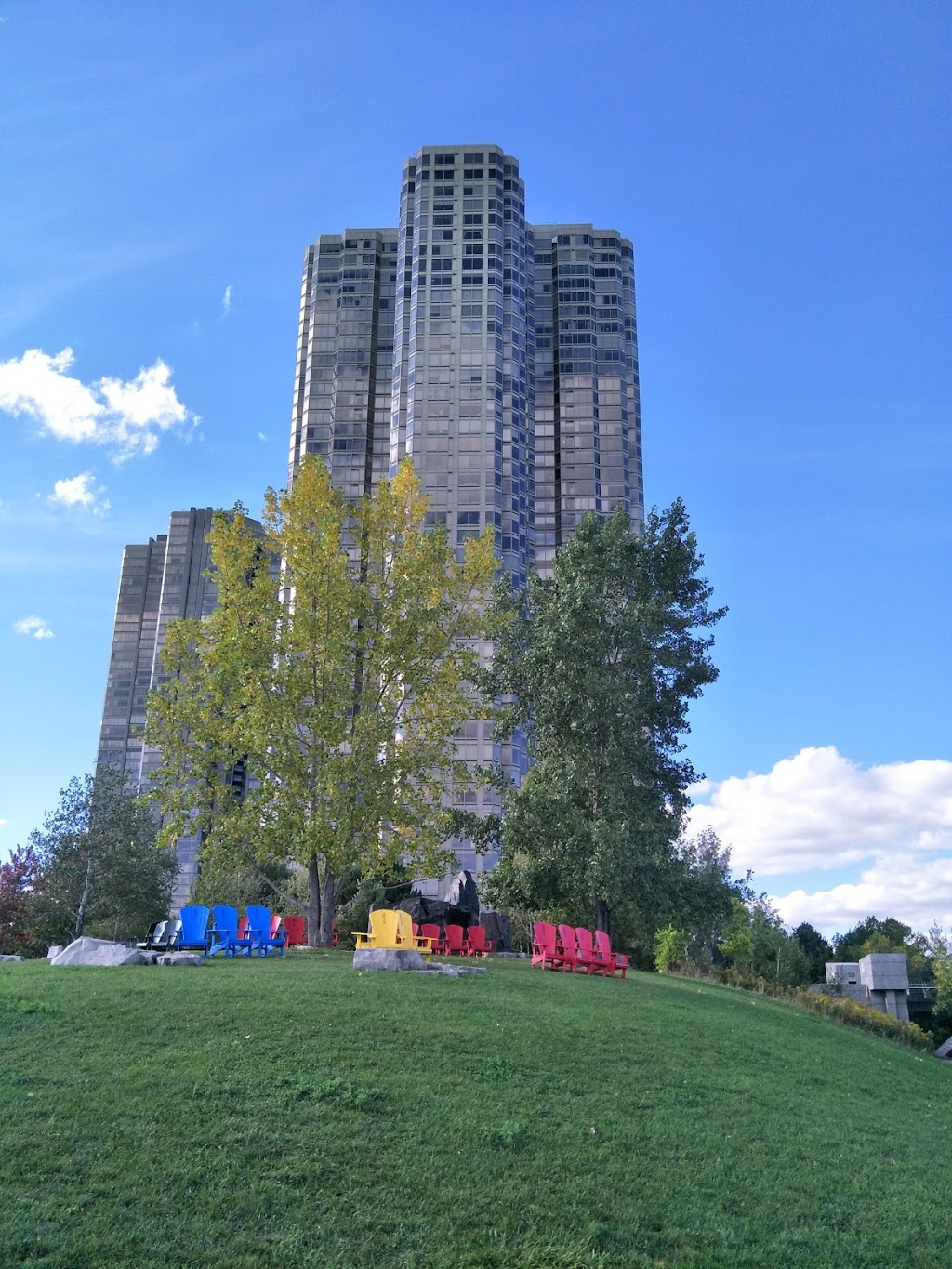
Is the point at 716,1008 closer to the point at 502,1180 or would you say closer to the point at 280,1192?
the point at 502,1180

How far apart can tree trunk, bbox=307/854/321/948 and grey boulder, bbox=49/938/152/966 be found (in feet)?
32.2

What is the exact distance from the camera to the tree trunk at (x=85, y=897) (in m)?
53.7

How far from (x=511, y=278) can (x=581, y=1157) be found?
11565 cm

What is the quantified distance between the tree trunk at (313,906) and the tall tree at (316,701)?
6cm

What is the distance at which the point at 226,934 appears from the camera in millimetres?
25234

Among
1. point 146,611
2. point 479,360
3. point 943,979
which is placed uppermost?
point 479,360

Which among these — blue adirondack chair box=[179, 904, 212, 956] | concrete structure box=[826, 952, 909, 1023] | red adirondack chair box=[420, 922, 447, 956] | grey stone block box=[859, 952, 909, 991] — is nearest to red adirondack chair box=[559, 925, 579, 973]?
red adirondack chair box=[420, 922, 447, 956]

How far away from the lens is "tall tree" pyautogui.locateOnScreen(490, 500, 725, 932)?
34.2 metres

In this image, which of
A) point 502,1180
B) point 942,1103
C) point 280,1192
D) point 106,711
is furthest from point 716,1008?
point 106,711

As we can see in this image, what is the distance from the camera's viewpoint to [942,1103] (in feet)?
64.1

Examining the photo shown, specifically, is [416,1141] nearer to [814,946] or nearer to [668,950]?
[668,950]

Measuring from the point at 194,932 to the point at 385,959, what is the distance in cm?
591

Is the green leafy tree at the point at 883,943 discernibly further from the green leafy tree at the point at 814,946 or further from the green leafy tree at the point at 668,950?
the green leafy tree at the point at 668,950

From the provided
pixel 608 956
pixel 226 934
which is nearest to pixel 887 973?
pixel 608 956
